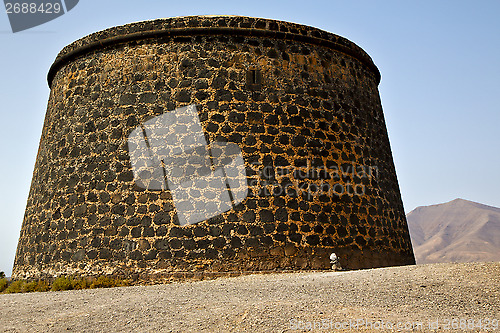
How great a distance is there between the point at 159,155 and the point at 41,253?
131 inches

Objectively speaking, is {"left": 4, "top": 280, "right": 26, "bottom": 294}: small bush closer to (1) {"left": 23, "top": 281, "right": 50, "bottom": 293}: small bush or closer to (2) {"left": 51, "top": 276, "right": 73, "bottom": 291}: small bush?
(1) {"left": 23, "top": 281, "right": 50, "bottom": 293}: small bush

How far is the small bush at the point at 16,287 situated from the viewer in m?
10.5

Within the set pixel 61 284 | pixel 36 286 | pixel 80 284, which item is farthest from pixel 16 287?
pixel 80 284

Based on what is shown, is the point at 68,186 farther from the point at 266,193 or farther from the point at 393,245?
the point at 393,245

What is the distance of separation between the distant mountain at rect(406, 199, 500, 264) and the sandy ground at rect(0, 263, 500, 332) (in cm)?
6571

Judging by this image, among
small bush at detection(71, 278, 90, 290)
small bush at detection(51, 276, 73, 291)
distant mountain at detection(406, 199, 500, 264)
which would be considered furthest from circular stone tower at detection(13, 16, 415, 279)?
distant mountain at detection(406, 199, 500, 264)

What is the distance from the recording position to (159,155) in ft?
33.4

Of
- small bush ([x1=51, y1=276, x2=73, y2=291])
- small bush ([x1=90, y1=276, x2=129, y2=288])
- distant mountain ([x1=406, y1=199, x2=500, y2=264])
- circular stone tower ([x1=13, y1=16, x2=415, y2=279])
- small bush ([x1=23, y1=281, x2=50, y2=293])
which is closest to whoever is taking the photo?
small bush ([x1=90, y1=276, x2=129, y2=288])

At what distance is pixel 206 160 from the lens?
10.1 m

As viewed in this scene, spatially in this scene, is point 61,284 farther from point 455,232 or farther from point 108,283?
point 455,232

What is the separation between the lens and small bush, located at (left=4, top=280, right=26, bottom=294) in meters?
10.5

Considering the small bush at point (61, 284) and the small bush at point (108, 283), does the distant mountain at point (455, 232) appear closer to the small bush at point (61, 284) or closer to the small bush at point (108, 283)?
the small bush at point (108, 283)

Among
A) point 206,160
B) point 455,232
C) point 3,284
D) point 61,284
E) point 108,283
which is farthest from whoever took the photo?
point 455,232

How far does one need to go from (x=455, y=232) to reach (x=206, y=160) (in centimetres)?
9388
